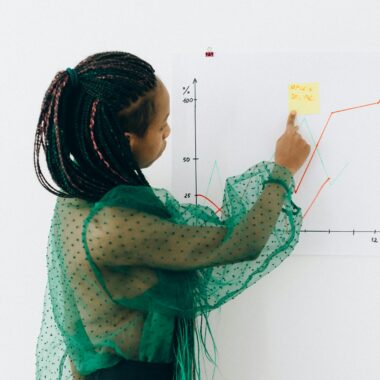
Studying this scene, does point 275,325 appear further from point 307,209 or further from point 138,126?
point 138,126

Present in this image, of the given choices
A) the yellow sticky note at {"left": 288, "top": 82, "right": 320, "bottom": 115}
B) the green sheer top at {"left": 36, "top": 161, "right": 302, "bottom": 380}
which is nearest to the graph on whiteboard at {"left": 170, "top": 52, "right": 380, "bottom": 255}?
the yellow sticky note at {"left": 288, "top": 82, "right": 320, "bottom": 115}

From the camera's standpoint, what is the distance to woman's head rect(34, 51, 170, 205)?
2.52ft

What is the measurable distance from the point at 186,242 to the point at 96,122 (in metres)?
0.23

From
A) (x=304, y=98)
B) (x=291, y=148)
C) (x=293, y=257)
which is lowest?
(x=293, y=257)

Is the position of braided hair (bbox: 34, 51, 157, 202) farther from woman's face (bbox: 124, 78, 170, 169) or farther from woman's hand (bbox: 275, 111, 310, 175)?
woman's hand (bbox: 275, 111, 310, 175)

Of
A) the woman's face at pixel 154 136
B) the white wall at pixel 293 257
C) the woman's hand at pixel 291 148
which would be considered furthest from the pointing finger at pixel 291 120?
the woman's face at pixel 154 136

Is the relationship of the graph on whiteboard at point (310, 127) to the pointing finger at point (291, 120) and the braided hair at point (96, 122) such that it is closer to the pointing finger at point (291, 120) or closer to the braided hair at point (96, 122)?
the pointing finger at point (291, 120)

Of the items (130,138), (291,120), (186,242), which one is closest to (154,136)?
(130,138)

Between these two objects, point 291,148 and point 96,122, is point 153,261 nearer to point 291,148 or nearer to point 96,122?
point 96,122

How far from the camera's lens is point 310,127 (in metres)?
1.01

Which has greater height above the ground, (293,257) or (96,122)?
(96,122)

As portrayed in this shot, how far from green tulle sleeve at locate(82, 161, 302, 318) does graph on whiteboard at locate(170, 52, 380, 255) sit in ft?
0.45

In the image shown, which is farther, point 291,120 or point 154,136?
point 291,120

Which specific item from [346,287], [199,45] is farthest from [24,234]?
[346,287]
